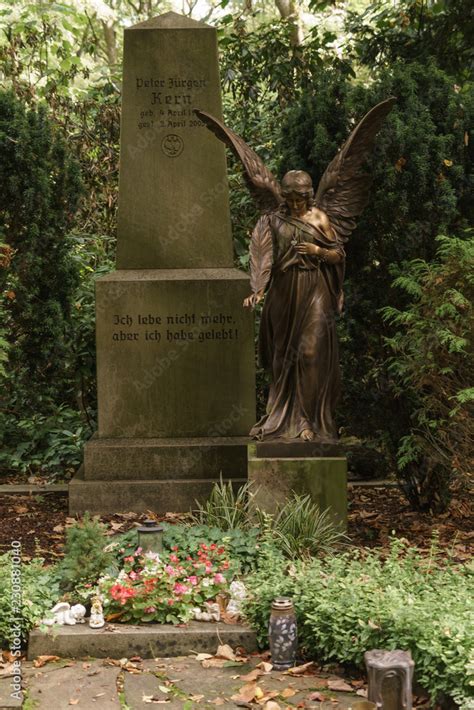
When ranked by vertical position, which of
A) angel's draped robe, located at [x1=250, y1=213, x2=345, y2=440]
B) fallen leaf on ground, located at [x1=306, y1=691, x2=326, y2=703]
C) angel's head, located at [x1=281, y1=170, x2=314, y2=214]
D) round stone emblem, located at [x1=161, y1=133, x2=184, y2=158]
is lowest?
fallen leaf on ground, located at [x1=306, y1=691, x2=326, y2=703]

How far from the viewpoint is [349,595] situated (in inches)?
209

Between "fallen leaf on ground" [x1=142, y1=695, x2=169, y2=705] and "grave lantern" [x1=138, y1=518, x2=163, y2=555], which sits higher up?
"grave lantern" [x1=138, y1=518, x2=163, y2=555]

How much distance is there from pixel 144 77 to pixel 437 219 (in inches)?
108

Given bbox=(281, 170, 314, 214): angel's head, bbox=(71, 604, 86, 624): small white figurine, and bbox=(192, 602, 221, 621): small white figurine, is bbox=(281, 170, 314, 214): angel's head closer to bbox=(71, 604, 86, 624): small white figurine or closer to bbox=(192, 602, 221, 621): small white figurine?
bbox=(192, 602, 221, 621): small white figurine

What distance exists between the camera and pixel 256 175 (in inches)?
300

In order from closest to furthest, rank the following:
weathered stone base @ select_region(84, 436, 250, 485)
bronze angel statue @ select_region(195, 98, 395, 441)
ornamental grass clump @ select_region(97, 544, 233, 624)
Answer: ornamental grass clump @ select_region(97, 544, 233, 624) < bronze angel statue @ select_region(195, 98, 395, 441) < weathered stone base @ select_region(84, 436, 250, 485)

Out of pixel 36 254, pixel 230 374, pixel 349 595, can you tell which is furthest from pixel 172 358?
pixel 349 595

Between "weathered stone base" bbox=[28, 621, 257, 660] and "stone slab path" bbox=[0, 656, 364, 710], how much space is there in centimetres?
5

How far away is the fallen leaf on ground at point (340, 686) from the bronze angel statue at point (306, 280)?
2.37 m

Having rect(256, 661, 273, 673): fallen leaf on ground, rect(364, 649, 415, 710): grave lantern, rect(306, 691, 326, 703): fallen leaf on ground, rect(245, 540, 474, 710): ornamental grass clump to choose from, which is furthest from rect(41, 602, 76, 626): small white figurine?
rect(364, 649, 415, 710): grave lantern

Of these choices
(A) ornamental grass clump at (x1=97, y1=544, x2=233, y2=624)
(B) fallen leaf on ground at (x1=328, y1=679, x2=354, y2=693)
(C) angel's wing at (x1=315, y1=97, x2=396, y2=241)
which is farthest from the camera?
(C) angel's wing at (x1=315, y1=97, x2=396, y2=241)

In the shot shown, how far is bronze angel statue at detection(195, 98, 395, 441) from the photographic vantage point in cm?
724

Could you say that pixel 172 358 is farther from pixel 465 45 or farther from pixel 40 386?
pixel 465 45

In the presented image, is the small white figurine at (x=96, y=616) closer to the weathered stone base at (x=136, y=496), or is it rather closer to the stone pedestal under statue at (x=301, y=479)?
the stone pedestal under statue at (x=301, y=479)
